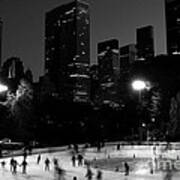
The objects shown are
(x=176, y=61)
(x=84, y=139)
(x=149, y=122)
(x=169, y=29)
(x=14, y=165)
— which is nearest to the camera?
(x=14, y=165)

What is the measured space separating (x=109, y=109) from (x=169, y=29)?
10820cm

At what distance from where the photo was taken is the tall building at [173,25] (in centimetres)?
17588

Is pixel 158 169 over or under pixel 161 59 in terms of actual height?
under

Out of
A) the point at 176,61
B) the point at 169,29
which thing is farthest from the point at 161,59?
the point at 169,29

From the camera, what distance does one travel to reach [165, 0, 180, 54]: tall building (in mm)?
175875

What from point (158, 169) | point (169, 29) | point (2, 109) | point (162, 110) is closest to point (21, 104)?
point (2, 109)

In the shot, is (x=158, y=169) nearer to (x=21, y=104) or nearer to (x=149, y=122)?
(x=21, y=104)

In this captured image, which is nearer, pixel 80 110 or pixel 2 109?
pixel 2 109

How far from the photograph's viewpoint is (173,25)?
181250 mm

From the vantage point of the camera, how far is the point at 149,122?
7900 cm

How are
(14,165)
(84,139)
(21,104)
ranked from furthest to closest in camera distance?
(84,139), (21,104), (14,165)

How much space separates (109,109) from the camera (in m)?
84.6

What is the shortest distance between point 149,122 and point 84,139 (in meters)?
16.5

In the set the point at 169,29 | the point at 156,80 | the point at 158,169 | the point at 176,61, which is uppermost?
the point at 169,29
